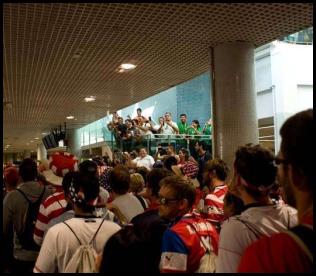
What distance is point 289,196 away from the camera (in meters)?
1.38

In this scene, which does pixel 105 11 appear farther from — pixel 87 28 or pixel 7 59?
pixel 7 59

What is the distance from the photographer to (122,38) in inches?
239

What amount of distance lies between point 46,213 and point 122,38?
10.8 ft

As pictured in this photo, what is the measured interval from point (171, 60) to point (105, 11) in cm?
257

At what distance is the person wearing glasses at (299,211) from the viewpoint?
1103 mm

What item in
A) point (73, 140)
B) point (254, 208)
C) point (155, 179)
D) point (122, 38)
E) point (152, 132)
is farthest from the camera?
point (73, 140)

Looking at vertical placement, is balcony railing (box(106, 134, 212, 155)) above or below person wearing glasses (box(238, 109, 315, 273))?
above

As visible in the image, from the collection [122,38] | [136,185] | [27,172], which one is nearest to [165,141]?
[122,38]

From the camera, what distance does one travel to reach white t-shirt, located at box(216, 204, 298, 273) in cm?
194

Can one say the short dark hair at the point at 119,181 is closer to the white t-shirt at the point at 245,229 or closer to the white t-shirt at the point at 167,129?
the white t-shirt at the point at 245,229

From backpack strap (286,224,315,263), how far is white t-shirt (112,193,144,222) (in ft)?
9.28

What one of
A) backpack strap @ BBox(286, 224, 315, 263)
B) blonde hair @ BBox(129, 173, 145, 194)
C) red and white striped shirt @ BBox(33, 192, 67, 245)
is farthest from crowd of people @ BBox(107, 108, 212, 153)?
backpack strap @ BBox(286, 224, 315, 263)

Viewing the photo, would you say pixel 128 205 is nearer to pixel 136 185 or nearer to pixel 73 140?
pixel 136 185

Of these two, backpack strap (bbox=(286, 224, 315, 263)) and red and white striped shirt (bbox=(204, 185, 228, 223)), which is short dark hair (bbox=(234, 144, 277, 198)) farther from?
red and white striped shirt (bbox=(204, 185, 228, 223))
